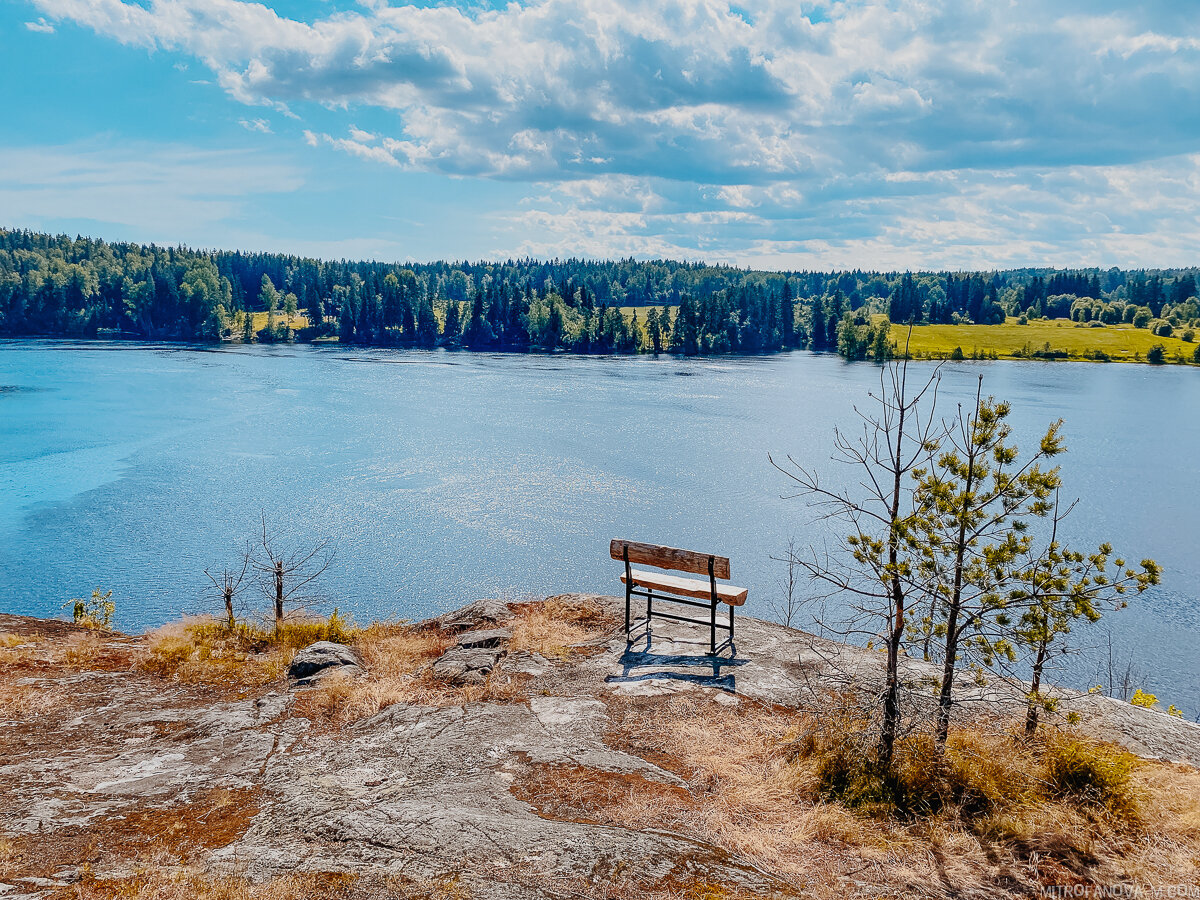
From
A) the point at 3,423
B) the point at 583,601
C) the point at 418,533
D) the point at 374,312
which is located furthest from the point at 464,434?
the point at 374,312

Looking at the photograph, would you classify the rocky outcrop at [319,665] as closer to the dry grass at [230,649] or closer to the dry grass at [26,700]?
the dry grass at [230,649]

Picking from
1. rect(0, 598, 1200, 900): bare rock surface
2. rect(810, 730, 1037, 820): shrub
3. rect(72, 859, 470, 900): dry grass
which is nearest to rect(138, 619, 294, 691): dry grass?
rect(0, 598, 1200, 900): bare rock surface

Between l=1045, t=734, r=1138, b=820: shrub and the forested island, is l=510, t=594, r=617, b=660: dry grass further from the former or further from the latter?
the forested island

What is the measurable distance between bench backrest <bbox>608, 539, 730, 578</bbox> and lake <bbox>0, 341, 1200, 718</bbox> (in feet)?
54.3

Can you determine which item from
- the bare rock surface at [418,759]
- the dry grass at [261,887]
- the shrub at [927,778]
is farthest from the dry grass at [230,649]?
the shrub at [927,778]

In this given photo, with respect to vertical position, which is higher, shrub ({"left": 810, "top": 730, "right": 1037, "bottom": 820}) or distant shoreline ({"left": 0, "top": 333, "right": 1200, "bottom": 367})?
distant shoreline ({"left": 0, "top": 333, "right": 1200, "bottom": 367})

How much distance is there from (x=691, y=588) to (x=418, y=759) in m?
5.48

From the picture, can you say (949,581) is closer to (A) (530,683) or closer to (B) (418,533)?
(A) (530,683)

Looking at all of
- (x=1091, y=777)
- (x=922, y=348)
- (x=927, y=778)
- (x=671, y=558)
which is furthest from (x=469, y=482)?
(x=922, y=348)

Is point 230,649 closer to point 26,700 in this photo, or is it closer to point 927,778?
point 26,700

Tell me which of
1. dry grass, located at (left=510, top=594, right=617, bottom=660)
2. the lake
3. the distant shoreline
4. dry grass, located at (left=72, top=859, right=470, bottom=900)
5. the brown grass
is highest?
the distant shoreline

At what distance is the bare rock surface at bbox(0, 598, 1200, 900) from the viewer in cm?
639

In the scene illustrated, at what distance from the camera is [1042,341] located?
14750cm

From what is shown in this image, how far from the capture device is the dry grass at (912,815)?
20.4 ft
